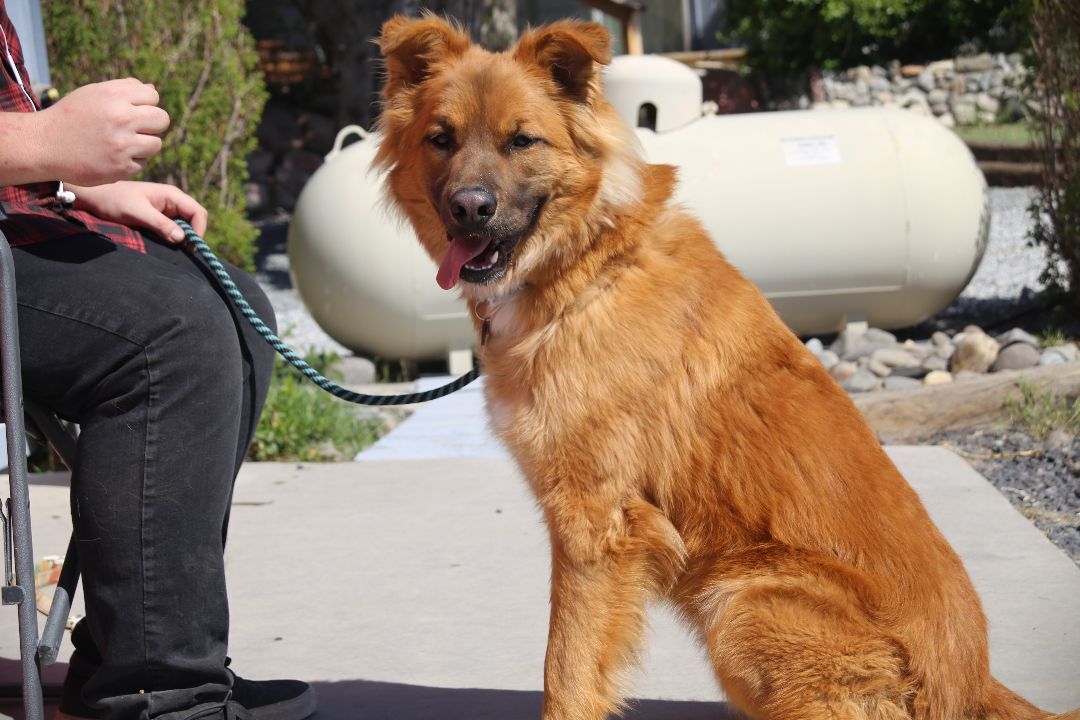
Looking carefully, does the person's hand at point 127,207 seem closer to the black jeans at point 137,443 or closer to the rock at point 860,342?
the black jeans at point 137,443

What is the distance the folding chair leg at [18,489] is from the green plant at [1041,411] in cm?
441

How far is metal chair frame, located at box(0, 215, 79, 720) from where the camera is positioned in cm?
217

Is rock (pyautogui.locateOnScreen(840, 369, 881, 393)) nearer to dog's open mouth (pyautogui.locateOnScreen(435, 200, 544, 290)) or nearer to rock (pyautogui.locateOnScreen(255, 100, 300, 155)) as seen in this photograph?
dog's open mouth (pyautogui.locateOnScreen(435, 200, 544, 290))

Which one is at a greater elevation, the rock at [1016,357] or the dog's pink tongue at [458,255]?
the dog's pink tongue at [458,255]

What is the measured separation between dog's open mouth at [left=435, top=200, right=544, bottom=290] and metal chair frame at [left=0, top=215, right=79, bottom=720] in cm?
100

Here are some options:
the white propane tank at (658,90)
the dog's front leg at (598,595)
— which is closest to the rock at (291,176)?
the white propane tank at (658,90)

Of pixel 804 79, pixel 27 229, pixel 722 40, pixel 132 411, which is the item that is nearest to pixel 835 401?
pixel 132 411

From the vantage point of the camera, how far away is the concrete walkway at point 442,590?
9.98 ft

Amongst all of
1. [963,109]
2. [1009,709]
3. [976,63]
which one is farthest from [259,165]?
[1009,709]

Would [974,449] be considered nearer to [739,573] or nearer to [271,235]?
[739,573]

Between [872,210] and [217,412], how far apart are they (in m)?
5.93

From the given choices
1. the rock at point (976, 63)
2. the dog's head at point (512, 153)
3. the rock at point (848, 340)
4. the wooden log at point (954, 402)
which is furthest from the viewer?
the rock at point (976, 63)

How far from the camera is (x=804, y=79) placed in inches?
777

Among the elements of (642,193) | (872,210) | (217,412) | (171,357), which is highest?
(642,193)
